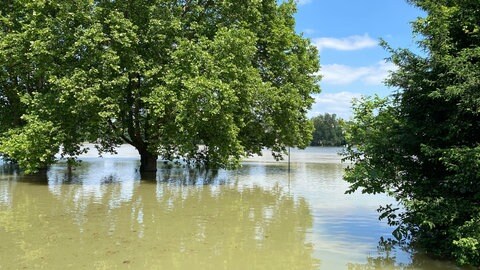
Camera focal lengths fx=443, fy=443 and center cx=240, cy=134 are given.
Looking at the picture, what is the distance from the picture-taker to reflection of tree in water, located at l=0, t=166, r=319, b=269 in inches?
298

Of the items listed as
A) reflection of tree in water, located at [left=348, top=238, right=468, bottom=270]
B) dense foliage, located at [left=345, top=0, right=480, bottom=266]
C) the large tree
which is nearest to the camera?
dense foliage, located at [left=345, top=0, right=480, bottom=266]

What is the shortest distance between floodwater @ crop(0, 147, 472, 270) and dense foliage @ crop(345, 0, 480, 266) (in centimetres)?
95

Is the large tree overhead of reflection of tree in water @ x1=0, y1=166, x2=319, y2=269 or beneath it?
overhead

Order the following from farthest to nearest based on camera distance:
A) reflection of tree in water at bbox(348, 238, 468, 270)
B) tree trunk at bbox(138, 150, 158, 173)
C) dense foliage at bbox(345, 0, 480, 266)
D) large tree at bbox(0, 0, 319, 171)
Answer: tree trunk at bbox(138, 150, 158, 173)
large tree at bbox(0, 0, 319, 171)
reflection of tree in water at bbox(348, 238, 468, 270)
dense foliage at bbox(345, 0, 480, 266)

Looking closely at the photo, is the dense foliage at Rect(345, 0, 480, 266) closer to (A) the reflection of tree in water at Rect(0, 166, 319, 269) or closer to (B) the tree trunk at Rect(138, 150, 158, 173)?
(A) the reflection of tree in water at Rect(0, 166, 319, 269)

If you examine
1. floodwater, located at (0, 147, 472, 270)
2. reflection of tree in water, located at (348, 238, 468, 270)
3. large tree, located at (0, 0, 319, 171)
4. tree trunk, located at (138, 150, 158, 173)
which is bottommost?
reflection of tree in water, located at (348, 238, 468, 270)

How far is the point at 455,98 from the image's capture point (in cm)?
715

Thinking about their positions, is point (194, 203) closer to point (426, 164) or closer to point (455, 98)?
point (426, 164)

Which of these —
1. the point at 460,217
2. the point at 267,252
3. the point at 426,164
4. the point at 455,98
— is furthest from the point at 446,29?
the point at 267,252

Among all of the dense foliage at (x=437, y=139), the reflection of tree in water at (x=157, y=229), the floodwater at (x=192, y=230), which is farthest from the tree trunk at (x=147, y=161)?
the dense foliage at (x=437, y=139)

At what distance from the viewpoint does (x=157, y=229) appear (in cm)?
1004

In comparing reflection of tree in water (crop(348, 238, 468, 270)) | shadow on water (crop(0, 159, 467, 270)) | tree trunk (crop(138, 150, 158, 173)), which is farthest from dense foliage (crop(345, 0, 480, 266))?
tree trunk (crop(138, 150, 158, 173))

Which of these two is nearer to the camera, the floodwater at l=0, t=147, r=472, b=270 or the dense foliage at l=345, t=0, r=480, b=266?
the dense foliage at l=345, t=0, r=480, b=266

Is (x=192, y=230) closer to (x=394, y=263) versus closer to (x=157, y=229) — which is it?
(x=157, y=229)
